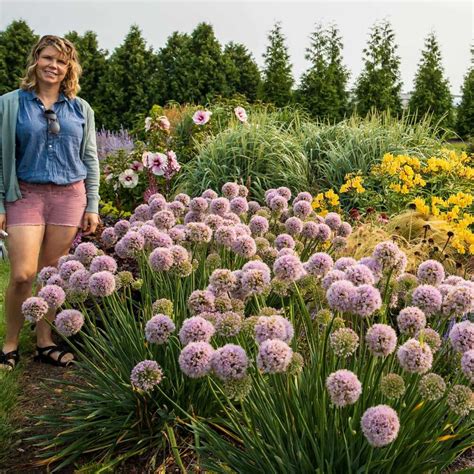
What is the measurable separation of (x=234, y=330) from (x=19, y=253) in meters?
2.47

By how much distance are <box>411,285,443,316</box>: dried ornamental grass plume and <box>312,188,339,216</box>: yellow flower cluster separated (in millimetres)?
3511

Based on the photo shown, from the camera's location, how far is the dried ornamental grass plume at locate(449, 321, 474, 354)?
185 centimetres

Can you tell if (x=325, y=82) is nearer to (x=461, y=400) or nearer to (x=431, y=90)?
(x=431, y=90)

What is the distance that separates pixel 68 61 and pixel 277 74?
1114 centimetres

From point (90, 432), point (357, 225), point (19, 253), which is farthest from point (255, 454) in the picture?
point (357, 225)

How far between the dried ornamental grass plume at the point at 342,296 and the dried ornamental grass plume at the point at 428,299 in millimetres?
265

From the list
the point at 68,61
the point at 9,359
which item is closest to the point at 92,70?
the point at 68,61

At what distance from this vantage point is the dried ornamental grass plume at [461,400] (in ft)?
6.13

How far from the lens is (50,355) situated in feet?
13.8

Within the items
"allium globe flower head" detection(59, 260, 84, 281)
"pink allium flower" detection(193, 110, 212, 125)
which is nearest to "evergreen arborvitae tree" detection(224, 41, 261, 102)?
"pink allium flower" detection(193, 110, 212, 125)

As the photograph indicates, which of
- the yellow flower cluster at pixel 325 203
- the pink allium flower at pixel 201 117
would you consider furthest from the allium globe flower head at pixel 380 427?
the pink allium flower at pixel 201 117

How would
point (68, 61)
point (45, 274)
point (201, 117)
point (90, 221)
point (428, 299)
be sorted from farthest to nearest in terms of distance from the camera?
point (201, 117), point (90, 221), point (68, 61), point (45, 274), point (428, 299)

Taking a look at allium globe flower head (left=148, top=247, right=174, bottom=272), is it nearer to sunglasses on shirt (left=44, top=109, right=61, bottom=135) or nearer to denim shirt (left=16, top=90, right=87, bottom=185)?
denim shirt (left=16, top=90, right=87, bottom=185)

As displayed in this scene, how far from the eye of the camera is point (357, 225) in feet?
18.9
